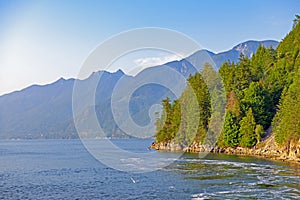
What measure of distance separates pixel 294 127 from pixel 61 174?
42.5 m

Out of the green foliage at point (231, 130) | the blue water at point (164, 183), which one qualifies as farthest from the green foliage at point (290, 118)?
the green foliage at point (231, 130)

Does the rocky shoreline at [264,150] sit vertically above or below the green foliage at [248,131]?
below

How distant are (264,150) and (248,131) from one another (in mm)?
6674

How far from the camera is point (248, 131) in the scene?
87.3m

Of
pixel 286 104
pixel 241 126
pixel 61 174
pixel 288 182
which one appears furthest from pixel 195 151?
pixel 288 182

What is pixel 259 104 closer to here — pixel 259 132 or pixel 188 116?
pixel 259 132

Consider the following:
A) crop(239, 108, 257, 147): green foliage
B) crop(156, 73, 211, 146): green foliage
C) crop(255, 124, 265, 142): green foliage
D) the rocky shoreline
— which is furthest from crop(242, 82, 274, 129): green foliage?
crop(156, 73, 211, 146): green foliage

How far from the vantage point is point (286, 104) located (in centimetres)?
7725

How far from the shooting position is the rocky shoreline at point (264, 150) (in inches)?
2751

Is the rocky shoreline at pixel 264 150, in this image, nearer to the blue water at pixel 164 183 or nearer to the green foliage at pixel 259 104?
the green foliage at pixel 259 104

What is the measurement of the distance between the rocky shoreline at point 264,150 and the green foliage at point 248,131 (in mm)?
1590

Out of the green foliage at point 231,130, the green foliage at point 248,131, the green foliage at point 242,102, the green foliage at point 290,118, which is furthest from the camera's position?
the green foliage at point 231,130

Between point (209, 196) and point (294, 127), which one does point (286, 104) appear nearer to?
point (294, 127)

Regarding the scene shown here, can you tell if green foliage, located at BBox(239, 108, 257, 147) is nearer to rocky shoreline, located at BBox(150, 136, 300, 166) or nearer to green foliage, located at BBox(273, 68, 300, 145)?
rocky shoreline, located at BBox(150, 136, 300, 166)
